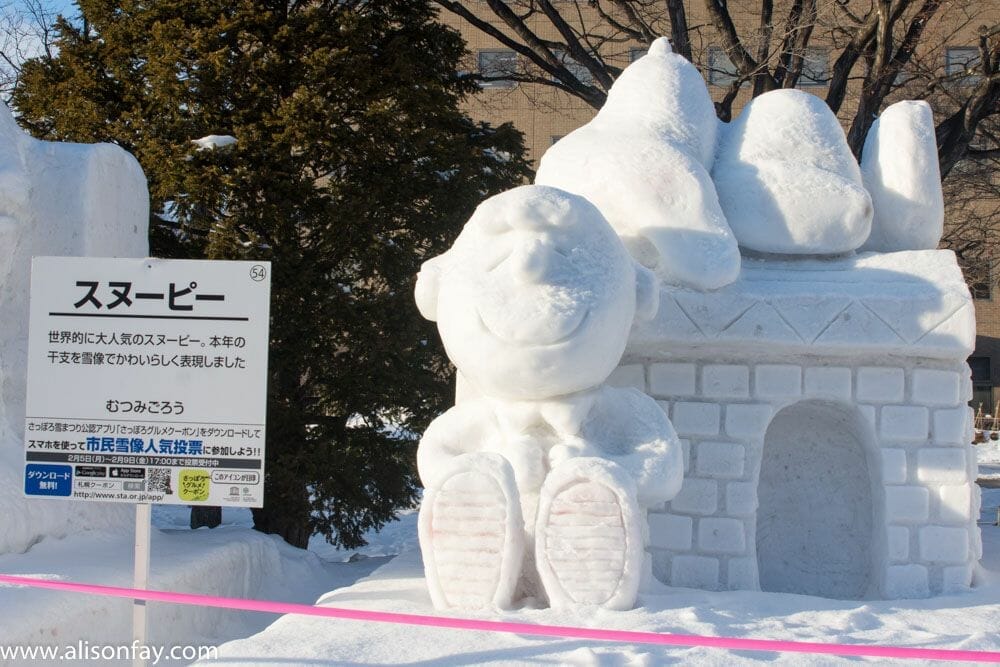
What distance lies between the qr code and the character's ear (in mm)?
1797

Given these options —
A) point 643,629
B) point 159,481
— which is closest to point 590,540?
point 643,629

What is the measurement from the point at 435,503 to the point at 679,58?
2619 mm

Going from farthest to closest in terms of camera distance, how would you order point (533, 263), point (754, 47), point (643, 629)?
point (754, 47) < point (533, 263) < point (643, 629)

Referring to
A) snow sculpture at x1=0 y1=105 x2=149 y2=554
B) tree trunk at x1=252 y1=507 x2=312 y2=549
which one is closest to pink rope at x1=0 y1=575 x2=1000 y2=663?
snow sculpture at x1=0 y1=105 x2=149 y2=554

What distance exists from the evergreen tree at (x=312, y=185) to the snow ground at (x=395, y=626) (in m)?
1.62

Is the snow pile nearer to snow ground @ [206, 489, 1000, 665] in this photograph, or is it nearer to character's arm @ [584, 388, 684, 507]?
snow ground @ [206, 489, 1000, 665]

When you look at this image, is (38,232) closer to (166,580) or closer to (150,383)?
(166,580)

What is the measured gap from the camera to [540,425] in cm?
377

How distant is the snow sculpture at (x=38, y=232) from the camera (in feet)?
15.8

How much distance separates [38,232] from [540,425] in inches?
123

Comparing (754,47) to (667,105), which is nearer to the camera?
(667,105)

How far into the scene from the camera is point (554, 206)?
3.59 meters

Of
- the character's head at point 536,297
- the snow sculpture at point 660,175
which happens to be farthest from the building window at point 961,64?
the character's head at point 536,297

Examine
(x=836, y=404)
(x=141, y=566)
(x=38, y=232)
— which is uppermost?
(x=38, y=232)
